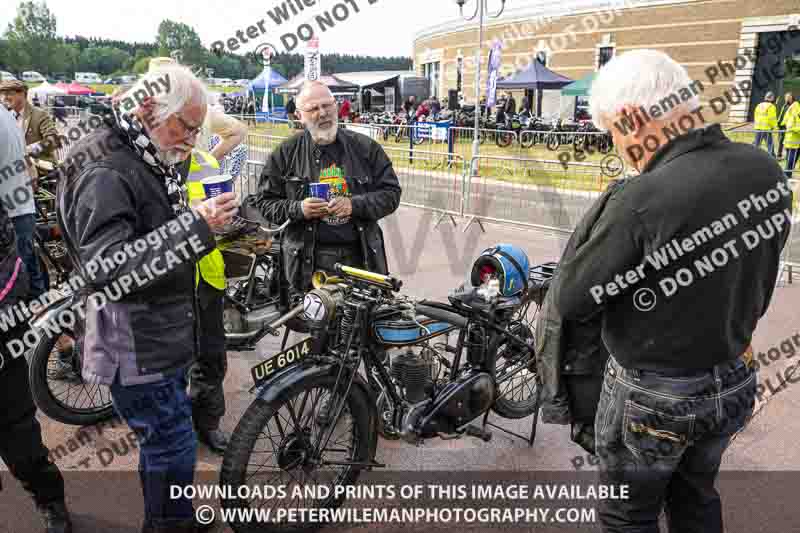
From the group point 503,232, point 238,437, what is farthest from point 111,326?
point 503,232

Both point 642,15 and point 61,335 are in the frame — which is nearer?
point 61,335

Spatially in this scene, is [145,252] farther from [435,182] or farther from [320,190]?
[435,182]

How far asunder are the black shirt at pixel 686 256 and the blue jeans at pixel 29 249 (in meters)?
3.48

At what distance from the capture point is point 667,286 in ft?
6.05

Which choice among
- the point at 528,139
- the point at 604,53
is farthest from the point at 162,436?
the point at 604,53

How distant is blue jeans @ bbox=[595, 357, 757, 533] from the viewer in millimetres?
1893

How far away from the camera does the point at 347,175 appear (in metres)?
3.87

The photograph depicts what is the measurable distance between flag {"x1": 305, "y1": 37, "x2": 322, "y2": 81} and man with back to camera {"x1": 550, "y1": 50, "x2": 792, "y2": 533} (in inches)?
384

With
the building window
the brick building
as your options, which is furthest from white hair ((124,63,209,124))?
the building window

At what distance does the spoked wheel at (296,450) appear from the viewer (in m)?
2.48

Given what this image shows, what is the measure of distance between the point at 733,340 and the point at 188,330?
6.05 feet

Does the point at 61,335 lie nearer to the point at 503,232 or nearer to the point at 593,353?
the point at 593,353

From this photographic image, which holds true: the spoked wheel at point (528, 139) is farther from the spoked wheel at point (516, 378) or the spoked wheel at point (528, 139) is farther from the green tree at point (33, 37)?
the green tree at point (33, 37)

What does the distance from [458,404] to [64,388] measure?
2.48 meters
